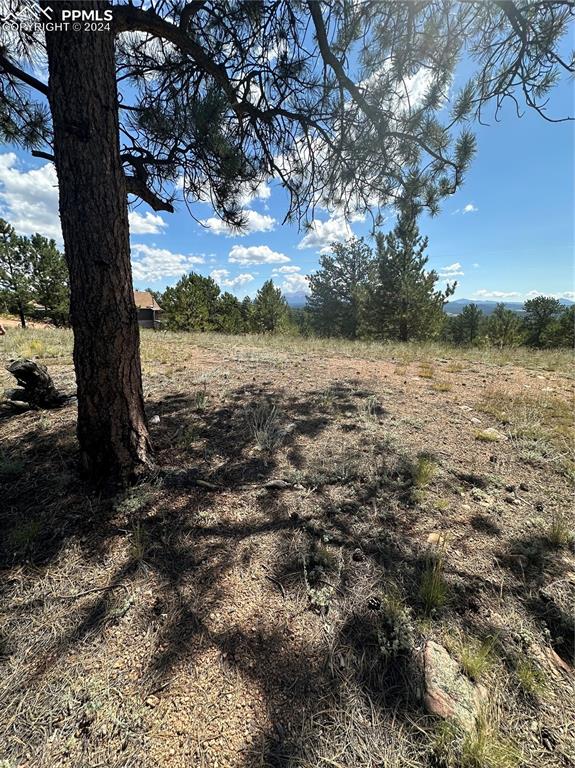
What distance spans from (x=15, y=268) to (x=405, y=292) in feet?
72.3

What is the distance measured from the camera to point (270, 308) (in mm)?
29172

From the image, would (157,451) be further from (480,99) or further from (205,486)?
(480,99)

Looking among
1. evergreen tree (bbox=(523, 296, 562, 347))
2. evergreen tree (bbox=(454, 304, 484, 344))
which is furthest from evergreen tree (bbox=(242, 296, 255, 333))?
evergreen tree (bbox=(523, 296, 562, 347))

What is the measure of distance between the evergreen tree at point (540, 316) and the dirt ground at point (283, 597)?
1287 inches

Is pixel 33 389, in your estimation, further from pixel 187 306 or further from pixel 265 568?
pixel 187 306

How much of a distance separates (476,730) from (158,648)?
1109mm

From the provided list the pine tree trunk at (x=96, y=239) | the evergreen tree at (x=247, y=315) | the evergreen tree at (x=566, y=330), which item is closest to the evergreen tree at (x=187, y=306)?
the evergreen tree at (x=247, y=315)

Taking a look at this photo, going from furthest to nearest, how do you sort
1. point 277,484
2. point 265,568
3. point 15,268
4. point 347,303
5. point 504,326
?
point 504,326, point 347,303, point 15,268, point 277,484, point 265,568

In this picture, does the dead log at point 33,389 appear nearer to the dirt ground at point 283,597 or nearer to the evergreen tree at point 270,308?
the dirt ground at point 283,597

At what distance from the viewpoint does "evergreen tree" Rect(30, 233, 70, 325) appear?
61.8ft

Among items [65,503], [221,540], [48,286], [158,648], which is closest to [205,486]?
[221,540]

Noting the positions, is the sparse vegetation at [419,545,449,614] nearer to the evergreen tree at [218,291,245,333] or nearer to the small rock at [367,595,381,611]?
the small rock at [367,595,381,611]

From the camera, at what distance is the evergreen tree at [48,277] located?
1883cm

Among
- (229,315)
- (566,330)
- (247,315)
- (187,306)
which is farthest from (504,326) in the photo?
(187,306)
